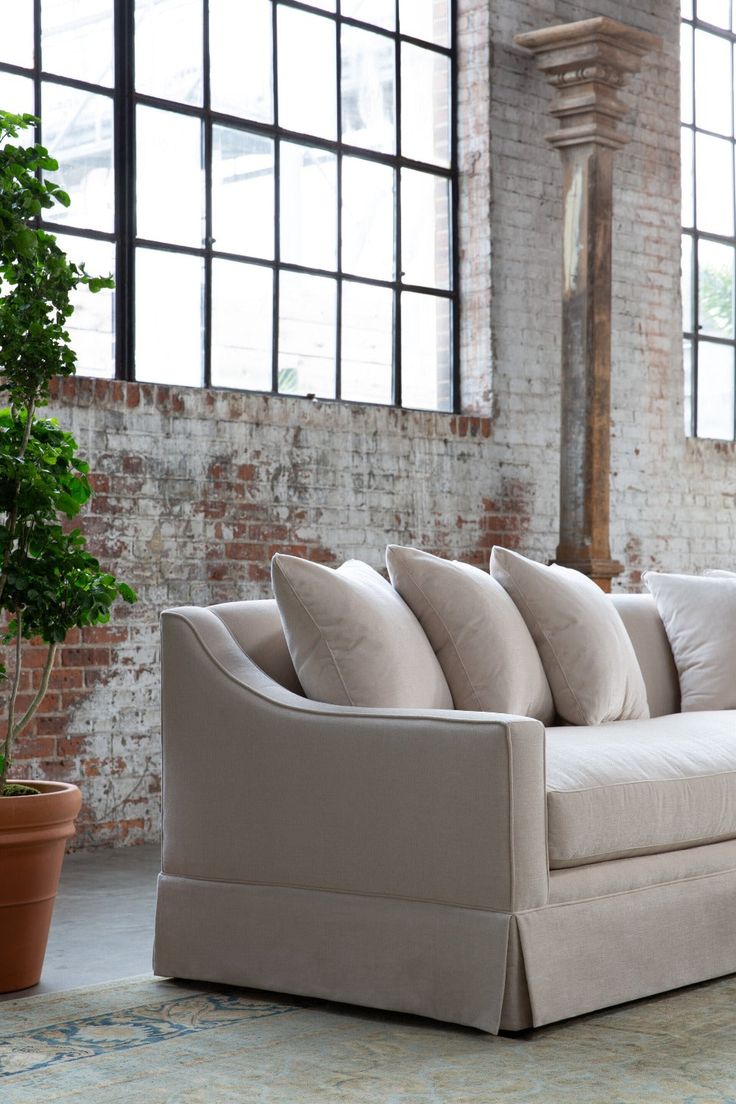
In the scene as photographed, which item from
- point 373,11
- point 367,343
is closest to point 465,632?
point 367,343

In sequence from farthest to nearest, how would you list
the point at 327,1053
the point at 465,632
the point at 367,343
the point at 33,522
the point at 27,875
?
the point at 367,343 → the point at 465,632 → the point at 33,522 → the point at 27,875 → the point at 327,1053

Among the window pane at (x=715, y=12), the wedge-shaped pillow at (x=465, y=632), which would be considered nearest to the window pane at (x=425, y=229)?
the window pane at (x=715, y=12)

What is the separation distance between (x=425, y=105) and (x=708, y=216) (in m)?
1.92

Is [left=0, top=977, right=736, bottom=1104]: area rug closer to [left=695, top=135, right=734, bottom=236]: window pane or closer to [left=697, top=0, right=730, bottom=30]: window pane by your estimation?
[left=695, top=135, right=734, bottom=236]: window pane

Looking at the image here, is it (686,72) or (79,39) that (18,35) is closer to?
(79,39)

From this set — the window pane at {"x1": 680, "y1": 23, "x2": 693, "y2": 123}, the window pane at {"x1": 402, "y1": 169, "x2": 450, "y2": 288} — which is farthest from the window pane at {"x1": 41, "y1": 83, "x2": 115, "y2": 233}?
the window pane at {"x1": 680, "y1": 23, "x2": 693, "y2": 123}

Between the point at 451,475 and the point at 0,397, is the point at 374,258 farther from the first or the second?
the point at 0,397

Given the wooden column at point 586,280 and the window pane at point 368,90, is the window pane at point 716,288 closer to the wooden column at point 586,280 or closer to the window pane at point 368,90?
the wooden column at point 586,280

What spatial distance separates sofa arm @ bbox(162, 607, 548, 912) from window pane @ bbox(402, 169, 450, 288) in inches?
128

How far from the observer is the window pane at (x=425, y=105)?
6.22 meters

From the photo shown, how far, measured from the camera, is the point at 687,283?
7.41m

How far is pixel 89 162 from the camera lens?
199 inches

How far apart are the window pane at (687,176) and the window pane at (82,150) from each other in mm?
3282

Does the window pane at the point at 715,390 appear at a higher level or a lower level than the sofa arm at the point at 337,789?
higher
